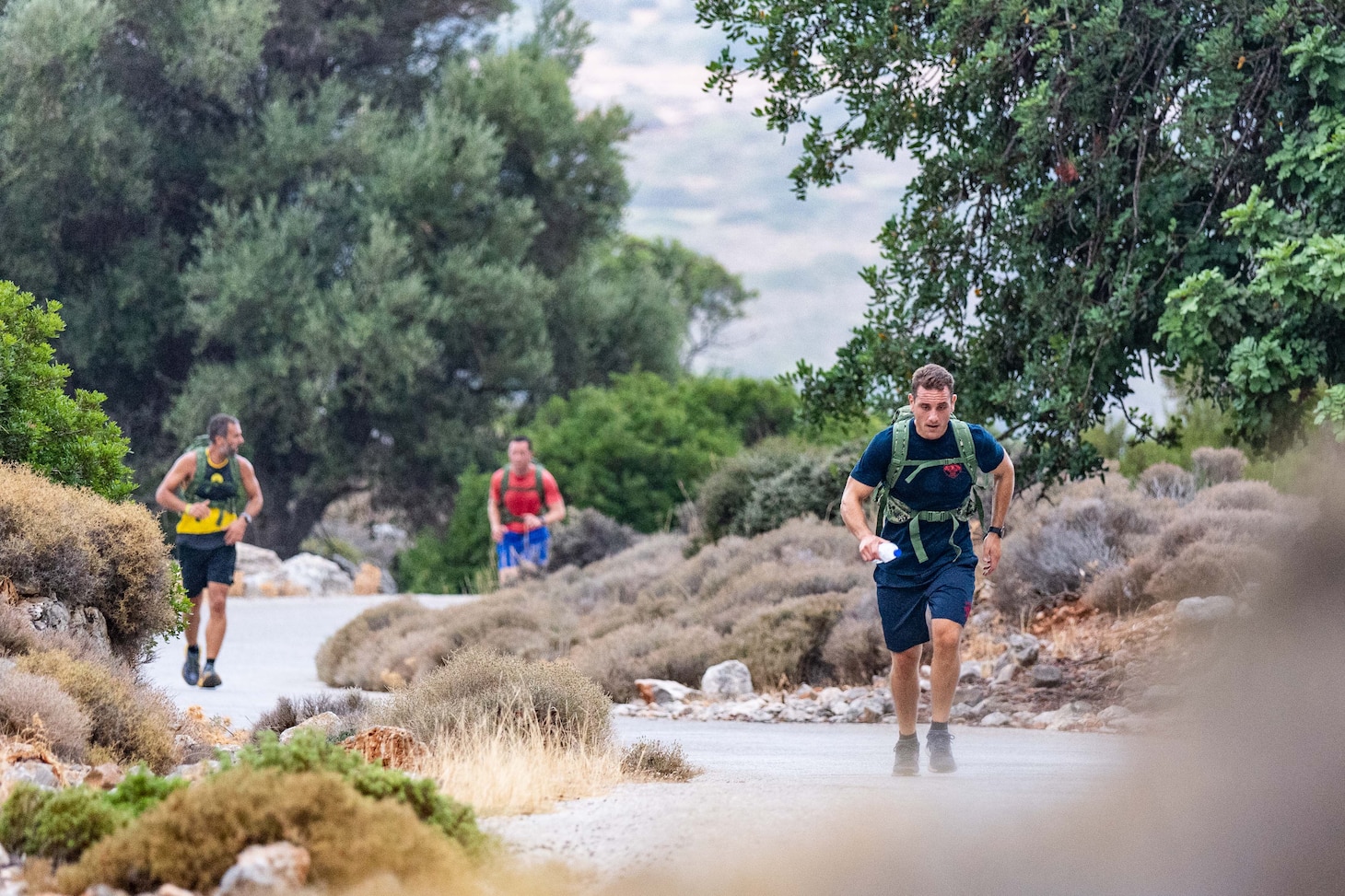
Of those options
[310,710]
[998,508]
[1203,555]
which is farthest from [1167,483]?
[310,710]

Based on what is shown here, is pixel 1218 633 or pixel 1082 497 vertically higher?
pixel 1082 497

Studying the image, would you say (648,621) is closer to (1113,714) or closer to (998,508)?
(1113,714)

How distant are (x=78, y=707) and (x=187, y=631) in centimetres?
712

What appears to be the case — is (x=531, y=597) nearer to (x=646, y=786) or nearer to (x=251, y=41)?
(x=646, y=786)

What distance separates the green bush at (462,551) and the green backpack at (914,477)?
20384 millimetres

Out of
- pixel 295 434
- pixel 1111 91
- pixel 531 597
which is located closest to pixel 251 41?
pixel 295 434

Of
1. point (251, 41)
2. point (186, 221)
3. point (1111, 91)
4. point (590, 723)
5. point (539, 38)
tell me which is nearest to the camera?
point (590, 723)

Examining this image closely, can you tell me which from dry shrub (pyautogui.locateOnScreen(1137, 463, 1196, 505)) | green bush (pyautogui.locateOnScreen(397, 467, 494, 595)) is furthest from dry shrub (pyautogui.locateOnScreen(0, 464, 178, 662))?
green bush (pyautogui.locateOnScreen(397, 467, 494, 595))

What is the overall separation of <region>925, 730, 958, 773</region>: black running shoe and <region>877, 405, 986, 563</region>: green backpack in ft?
2.95

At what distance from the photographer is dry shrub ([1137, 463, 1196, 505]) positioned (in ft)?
52.7

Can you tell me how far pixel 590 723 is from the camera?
7.73 meters

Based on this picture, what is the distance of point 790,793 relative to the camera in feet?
21.3

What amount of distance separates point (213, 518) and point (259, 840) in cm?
910

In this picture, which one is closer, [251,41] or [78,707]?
[78,707]
